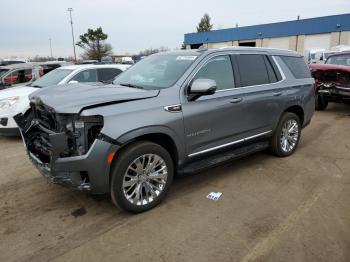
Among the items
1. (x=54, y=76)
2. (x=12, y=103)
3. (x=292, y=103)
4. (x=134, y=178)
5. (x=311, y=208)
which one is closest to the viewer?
(x=134, y=178)

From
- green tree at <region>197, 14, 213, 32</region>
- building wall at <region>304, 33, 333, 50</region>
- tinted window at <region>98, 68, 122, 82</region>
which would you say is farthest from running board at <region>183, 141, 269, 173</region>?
green tree at <region>197, 14, 213, 32</region>

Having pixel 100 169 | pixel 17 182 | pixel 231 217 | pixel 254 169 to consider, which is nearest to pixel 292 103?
pixel 254 169

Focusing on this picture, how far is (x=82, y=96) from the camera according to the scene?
139 inches

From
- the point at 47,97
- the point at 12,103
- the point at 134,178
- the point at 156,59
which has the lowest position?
the point at 134,178

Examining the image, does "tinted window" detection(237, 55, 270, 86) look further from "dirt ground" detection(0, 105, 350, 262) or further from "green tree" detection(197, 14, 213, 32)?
"green tree" detection(197, 14, 213, 32)

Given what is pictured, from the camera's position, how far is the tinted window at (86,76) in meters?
7.82

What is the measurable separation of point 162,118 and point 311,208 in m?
2.07

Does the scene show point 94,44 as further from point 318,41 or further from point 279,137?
point 279,137

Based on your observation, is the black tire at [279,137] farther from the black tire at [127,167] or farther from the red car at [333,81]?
the red car at [333,81]

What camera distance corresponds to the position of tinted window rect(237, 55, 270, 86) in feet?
15.4

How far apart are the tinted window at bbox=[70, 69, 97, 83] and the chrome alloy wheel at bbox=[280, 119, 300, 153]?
486 centimetres

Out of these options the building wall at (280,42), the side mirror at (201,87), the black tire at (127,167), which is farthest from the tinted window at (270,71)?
the building wall at (280,42)

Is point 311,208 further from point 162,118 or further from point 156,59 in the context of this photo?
point 156,59

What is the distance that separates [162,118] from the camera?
365 centimetres
